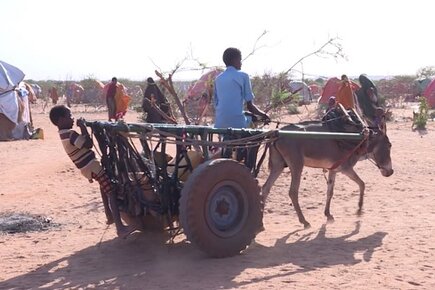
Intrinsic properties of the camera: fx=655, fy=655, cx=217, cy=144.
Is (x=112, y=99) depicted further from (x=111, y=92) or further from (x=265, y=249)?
(x=265, y=249)

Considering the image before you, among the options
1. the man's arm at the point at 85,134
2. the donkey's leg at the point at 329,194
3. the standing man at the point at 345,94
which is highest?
the standing man at the point at 345,94

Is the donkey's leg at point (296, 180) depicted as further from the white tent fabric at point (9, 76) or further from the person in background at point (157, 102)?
the white tent fabric at point (9, 76)

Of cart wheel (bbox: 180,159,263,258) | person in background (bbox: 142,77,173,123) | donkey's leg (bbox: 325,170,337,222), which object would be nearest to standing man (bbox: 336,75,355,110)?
person in background (bbox: 142,77,173,123)

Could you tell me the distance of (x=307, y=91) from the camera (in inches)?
1523

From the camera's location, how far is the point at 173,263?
612 cm

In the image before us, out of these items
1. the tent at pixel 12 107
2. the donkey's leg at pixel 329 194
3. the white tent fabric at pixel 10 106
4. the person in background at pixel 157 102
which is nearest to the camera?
the donkey's leg at pixel 329 194

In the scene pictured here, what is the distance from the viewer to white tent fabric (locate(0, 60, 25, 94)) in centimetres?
2033

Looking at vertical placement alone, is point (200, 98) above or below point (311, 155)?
above

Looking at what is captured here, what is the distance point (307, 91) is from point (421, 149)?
75.6 ft

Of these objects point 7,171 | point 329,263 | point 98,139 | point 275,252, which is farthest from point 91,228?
point 7,171

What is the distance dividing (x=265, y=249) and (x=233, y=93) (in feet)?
5.75

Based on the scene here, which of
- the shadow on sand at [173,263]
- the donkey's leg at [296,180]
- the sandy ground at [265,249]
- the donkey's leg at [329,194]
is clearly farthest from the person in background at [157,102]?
the shadow on sand at [173,263]

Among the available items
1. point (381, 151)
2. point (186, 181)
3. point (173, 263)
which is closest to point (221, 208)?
point (186, 181)

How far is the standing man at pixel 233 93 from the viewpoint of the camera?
23.8 feet
